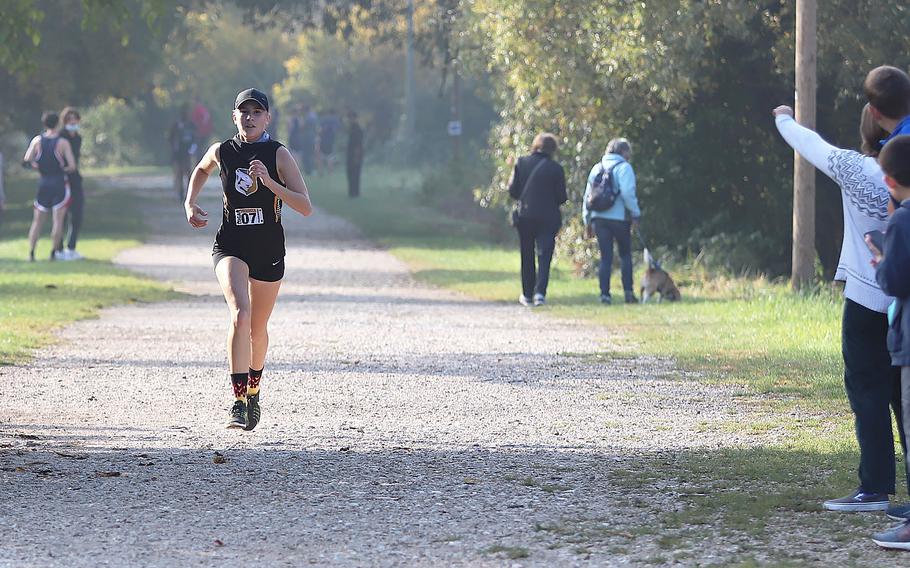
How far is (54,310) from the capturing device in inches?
602

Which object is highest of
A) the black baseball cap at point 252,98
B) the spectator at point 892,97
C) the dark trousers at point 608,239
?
the black baseball cap at point 252,98

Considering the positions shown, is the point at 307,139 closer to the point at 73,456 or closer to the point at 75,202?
the point at 75,202

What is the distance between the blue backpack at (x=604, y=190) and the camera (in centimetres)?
1622

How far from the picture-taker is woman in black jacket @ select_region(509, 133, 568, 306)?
53.6ft

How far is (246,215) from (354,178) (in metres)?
30.7

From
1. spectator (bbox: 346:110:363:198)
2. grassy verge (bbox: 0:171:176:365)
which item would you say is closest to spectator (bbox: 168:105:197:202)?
grassy verge (bbox: 0:171:176:365)

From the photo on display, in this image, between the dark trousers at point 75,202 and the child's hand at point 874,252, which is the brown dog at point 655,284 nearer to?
the dark trousers at point 75,202

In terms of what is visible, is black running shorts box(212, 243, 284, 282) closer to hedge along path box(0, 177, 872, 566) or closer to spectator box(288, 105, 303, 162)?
hedge along path box(0, 177, 872, 566)

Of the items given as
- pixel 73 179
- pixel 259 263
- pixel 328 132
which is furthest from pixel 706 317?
pixel 328 132

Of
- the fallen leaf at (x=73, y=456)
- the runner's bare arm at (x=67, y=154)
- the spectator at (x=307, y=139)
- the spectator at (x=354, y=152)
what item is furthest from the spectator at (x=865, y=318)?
the spectator at (x=307, y=139)

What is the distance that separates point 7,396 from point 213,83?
56091 mm

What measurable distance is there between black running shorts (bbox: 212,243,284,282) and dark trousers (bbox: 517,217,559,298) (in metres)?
7.98

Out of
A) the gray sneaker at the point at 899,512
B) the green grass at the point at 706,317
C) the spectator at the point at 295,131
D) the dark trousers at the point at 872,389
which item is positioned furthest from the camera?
the spectator at the point at 295,131

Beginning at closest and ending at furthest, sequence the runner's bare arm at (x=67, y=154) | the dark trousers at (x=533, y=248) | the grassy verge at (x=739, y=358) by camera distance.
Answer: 1. the grassy verge at (x=739, y=358)
2. the dark trousers at (x=533, y=248)
3. the runner's bare arm at (x=67, y=154)
